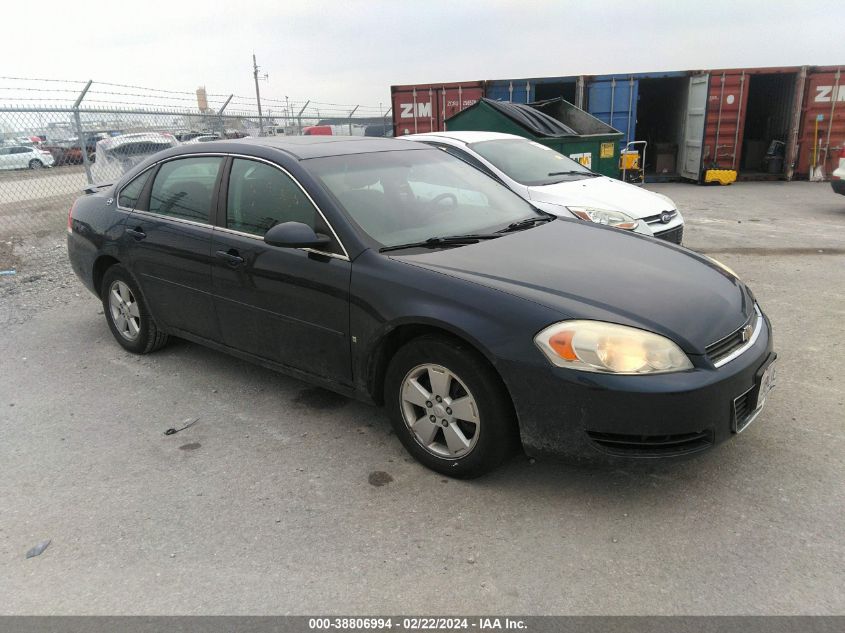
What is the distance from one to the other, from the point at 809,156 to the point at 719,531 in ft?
54.4

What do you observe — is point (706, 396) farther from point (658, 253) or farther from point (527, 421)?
point (658, 253)

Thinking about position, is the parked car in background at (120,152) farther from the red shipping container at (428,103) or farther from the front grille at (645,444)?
the front grille at (645,444)

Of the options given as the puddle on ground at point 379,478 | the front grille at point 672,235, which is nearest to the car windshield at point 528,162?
the front grille at point 672,235

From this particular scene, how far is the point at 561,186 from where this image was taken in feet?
22.7

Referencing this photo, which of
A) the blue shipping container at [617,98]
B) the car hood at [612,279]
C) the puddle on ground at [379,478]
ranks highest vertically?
the blue shipping container at [617,98]

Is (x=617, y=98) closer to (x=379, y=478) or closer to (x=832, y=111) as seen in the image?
(x=832, y=111)

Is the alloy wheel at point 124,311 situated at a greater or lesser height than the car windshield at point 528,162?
lesser

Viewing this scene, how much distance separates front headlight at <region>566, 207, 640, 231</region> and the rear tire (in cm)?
396

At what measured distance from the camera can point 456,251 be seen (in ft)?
10.6

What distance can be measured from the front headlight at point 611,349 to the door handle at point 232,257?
6.23 ft

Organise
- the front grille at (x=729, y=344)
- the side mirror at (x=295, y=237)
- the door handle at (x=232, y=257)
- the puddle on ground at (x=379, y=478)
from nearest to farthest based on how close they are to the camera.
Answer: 1. the front grille at (x=729, y=344)
2. the puddle on ground at (x=379, y=478)
3. the side mirror at (x=295, y=237)
4. the door handle at (x=232, y=257)

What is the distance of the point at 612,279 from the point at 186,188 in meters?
2.75

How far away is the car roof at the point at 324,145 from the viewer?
376 cm

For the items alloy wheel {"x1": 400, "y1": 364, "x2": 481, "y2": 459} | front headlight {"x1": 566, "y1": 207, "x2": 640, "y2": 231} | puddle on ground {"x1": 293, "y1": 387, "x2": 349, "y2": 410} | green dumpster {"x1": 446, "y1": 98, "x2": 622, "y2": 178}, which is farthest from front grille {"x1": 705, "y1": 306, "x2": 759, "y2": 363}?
green dumpster {"x1": 446, "y1": 98, "x2": 622, "y2": 178}
